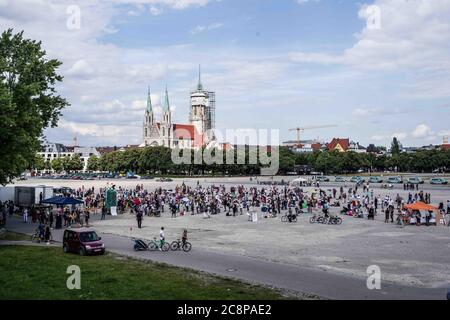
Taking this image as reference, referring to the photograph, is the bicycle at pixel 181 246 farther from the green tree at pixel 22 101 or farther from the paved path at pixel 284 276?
the green tree at pixel 22 101

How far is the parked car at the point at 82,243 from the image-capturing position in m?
23.3

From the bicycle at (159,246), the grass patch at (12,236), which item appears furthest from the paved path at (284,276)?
the grass patch at (12,236)

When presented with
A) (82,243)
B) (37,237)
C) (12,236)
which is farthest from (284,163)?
(82,243)

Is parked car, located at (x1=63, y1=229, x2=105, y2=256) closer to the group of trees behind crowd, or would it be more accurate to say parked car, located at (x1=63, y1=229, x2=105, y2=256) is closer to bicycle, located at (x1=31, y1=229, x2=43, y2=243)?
bicycle, located at (x1=31, y1=229, x2=43, y2=243)

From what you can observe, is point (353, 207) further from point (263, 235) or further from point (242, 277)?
point (242, 277)

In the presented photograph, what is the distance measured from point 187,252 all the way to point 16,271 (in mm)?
8615

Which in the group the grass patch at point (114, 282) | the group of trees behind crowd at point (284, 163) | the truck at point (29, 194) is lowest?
the grass patch at point (114, 282)

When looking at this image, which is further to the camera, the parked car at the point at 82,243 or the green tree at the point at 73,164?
the green tree at the point at 73,164

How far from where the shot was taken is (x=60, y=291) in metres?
15.7

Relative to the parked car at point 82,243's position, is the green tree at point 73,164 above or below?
above

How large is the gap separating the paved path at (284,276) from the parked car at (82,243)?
140cm

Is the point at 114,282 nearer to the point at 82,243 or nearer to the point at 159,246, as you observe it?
the point at 82,243

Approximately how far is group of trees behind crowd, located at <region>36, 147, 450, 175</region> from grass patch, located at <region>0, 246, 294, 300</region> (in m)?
111
